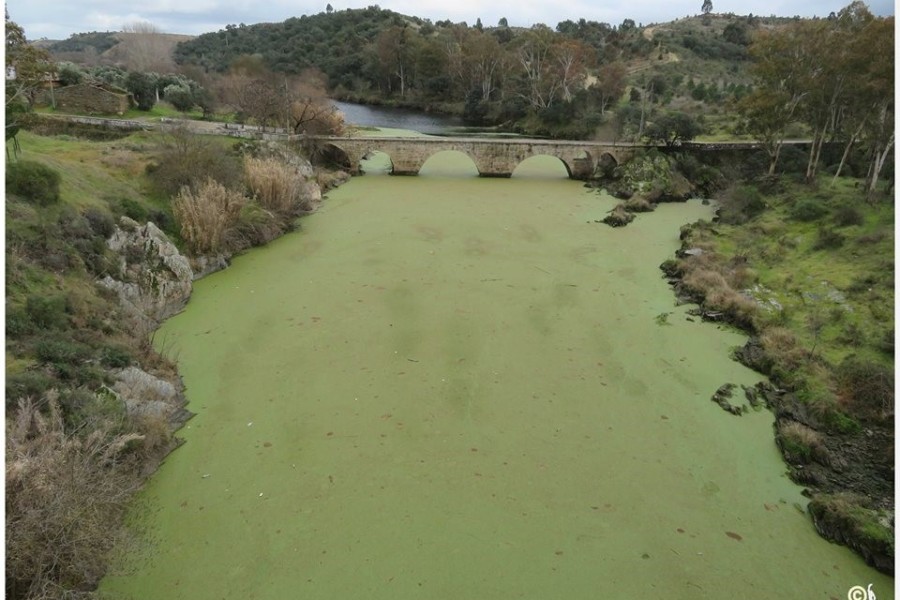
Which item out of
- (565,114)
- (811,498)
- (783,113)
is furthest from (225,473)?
(565,114)

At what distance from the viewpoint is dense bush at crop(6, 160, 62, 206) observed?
44.6 ft

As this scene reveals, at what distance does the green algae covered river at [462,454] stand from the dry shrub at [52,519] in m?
0.67

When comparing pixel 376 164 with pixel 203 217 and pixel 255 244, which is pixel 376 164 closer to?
pixel 255 244

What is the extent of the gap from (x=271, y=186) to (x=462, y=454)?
588 inches

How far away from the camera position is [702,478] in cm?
922

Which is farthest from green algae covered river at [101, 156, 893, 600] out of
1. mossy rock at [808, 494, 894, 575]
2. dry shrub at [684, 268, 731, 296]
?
dry shrub at [684, 268, 731, 296]

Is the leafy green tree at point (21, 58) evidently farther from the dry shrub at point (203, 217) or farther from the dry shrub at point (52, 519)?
the dry shrub at point (52, 519)

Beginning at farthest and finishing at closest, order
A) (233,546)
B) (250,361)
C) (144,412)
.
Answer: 1. (250,361)
2. (144,412)
3. (233,546)

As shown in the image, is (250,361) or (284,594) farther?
(250,361)

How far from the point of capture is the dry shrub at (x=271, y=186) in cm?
2095

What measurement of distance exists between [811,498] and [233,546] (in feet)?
27.9

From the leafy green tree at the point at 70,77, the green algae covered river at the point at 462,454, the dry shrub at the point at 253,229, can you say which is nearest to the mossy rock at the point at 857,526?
the green algae covered river at the point at 462,454

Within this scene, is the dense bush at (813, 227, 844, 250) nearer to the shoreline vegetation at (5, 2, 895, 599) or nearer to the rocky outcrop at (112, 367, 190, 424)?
the shoreline vegetation at (5, 2, 895, 599)

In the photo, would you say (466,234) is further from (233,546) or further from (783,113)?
(783,113)
